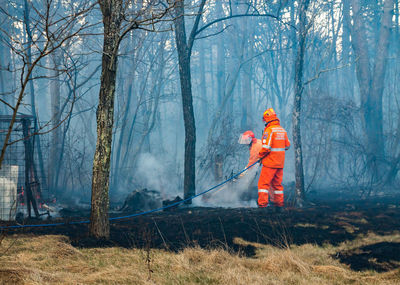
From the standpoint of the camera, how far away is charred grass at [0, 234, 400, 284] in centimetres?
395

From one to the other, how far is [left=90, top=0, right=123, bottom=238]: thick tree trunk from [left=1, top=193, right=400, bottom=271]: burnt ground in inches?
15.5

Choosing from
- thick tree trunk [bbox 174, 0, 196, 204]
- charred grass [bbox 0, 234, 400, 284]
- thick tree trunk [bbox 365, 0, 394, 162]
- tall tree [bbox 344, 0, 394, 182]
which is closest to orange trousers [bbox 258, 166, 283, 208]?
thick tree trunk [bbox 174, 0, 196, 204]

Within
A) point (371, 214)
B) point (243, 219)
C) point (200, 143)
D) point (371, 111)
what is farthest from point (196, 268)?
point (200, 143)

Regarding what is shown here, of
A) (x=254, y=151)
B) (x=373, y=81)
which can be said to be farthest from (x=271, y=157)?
(x=373, y=81)

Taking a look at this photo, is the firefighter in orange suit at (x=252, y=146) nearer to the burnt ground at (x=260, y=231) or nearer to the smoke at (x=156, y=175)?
the burnt ground at (x=260, y=231)

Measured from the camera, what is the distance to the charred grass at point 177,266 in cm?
395

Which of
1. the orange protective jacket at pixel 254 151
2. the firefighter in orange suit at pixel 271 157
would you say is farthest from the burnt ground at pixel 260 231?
the orange protective jacket at pixel 254 151

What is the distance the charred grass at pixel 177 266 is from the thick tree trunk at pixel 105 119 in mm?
625

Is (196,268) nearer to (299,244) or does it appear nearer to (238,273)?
(238,273)

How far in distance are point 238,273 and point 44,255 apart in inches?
98.7

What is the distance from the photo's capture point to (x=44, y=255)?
4.84 metres

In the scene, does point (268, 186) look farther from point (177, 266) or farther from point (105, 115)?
point (177, 266)

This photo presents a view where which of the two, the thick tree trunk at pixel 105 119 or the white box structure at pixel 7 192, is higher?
the thick tree trunk at pixel 105 119

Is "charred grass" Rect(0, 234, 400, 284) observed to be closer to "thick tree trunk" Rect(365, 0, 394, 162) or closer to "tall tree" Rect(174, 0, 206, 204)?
"tall tree" Rect(174, 0, 206, 204)
